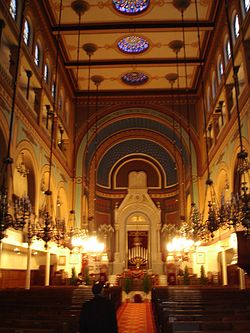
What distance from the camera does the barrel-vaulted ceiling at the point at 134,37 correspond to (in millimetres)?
15484

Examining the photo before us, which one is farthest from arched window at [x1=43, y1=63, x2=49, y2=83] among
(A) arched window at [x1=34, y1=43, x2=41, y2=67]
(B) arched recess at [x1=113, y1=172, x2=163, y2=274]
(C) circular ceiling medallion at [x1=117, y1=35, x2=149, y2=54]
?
(B) arched recess at [x1=113, y1=172, x2=163, y2=274]

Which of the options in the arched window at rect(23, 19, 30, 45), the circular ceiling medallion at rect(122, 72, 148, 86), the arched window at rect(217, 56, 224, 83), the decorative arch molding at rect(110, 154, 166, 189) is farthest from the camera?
the decorative arch molding at rect(110, 154, 166, 189)

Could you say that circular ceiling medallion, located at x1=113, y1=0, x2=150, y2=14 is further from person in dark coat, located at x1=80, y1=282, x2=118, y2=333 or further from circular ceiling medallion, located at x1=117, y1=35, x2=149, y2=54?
person in dark coat, located at x1=80, y1=282, x2=118, y2=333

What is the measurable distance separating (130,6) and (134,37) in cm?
216

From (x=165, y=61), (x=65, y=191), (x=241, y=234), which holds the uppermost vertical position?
(x=165, y=61)

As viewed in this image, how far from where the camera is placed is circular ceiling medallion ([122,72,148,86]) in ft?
70.0

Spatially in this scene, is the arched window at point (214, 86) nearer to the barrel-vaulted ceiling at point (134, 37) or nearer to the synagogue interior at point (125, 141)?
the synagogue interior at point (125, 141)

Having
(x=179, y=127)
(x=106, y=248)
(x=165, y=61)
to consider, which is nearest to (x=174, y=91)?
(x=179, y=127)

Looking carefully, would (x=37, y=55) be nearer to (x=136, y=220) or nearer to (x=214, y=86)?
(x=214, y=86)

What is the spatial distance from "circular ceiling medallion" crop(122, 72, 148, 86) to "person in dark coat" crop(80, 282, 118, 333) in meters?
17.9

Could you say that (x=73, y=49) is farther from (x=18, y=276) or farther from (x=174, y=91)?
(x=18, y=276)

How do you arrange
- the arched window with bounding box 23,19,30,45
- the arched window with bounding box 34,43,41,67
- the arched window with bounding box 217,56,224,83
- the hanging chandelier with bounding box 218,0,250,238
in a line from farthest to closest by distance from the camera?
the arched window with bounding box 217,56,224,83 < the arched window with bounding box 34,43,41,67 < the arched window with bounding box 23,19,30,45 < the hanging chandelier with bounding box 218,0,250,238

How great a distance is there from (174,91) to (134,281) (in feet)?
36.1

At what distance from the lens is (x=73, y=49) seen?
18.6 m
